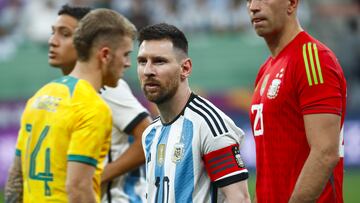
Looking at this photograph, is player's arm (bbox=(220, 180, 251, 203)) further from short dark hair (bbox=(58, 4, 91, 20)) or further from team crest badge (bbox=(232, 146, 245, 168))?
short dark hair (bbox=(58, 4, 91, 20))

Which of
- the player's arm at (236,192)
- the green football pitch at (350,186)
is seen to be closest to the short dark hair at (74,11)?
the player's arm at (236,192)

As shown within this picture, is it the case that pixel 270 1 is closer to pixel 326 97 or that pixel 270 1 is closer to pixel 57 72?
pixel 326 97

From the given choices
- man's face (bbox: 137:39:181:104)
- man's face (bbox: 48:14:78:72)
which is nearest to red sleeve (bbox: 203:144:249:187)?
man's face (bbox: 137:39:181:104)

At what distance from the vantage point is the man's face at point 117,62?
17.8 feet

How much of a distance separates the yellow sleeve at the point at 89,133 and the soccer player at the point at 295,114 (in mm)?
871

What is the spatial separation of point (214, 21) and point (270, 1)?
13.5 metres

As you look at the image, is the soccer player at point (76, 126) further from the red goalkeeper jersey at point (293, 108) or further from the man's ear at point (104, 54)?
the red goalkeeper jersey at point (293, 108)

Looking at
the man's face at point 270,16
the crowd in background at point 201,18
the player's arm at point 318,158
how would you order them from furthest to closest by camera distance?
the crowd in background at point 201,18 < the man's face at point 270,16 < the player's arm at point 318,158

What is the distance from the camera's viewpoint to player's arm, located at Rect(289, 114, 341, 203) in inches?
178

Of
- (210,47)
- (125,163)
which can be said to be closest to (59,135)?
(125,163)

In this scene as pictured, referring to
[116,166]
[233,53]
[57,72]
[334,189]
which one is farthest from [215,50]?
[334,189]

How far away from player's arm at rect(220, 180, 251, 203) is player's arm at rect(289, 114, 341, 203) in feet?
1.17

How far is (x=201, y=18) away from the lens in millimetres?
18328

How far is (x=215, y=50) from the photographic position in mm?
17750
